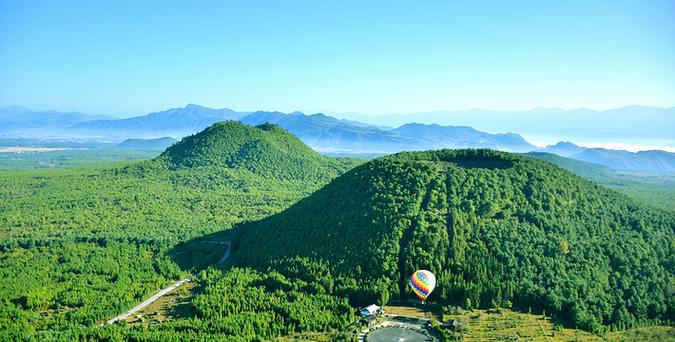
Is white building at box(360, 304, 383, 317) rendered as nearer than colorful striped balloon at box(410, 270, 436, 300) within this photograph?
Yes

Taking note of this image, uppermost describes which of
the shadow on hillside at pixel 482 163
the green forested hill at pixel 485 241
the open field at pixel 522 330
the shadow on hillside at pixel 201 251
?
the shadow on hillside at pixel 482 163

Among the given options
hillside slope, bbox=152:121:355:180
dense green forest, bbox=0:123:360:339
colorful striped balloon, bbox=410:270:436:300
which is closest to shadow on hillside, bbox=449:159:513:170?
colorful striped balloon, bbox=410:270:436:300

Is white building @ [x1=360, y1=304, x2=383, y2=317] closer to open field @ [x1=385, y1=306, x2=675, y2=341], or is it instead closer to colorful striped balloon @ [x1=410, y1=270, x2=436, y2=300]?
open field @ [x1=385, y1=306, x2=675, y2=341]

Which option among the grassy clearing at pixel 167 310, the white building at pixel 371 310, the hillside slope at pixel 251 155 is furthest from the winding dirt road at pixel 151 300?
the hillside slope at pixel 251 155

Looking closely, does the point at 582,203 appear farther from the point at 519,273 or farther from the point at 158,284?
the point at 158,284

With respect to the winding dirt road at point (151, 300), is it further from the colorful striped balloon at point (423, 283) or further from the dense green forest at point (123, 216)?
the colorful striped balloon at point (423, 283)
